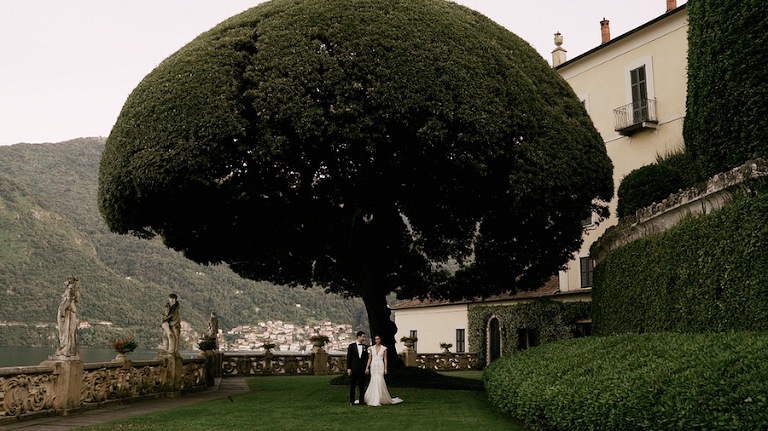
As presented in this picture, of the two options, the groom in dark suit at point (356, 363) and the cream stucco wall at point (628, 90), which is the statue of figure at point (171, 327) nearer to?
the groom in dark suit at point (356, 363)

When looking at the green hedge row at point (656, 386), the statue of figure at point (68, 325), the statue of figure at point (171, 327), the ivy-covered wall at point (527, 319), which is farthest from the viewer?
the ivy-covered wall at point (527, 319)

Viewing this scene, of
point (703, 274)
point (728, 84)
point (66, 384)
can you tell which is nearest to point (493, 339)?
point (703, 274)

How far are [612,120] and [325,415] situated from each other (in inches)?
852

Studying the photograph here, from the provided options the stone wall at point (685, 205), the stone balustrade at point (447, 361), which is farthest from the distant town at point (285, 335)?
the stone wall at point (685, 205)

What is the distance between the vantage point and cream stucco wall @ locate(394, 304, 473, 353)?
38.1 m

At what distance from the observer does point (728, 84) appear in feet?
38.8

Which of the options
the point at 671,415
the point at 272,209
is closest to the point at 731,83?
the point at 671,415

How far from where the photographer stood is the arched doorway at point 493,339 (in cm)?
3494

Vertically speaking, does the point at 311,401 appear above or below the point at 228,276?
below

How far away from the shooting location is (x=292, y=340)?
7544 centimetres

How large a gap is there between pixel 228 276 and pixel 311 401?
68.8 meters

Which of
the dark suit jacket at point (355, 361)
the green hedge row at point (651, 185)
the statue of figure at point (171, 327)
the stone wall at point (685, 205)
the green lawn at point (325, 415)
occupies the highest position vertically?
the green hedge row at point (651, 185)

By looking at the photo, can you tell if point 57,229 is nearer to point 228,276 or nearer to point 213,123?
point 228,276

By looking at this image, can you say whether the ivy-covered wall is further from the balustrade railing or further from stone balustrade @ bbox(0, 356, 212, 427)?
the balustrade railing
